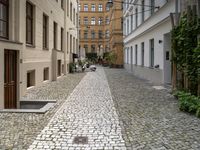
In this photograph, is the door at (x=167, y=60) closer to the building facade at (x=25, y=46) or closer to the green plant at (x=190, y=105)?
the building facade at (x=25, y=46)

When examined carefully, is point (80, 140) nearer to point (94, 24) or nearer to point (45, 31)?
point (45, 31)

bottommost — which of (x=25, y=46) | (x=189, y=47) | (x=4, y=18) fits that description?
(x=189, y=47)

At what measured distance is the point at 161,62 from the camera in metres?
16.9

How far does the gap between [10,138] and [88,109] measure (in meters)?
3.54

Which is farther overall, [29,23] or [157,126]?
[29,23]

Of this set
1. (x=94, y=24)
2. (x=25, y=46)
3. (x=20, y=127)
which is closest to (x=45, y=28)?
(x=25, y=46)

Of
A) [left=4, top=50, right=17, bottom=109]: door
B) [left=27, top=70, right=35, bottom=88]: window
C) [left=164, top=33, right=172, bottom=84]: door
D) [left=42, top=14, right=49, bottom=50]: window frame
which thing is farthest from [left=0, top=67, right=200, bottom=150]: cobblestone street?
[left=42, top=14, right=49, bottom=50]: window frame

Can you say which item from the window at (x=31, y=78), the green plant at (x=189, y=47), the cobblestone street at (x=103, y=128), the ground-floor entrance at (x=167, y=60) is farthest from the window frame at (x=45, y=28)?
the green plant at (x=189, y=47)

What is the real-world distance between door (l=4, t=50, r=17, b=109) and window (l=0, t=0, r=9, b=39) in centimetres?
133

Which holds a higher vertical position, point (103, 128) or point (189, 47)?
point (189, 47)

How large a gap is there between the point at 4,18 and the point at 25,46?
202 cm

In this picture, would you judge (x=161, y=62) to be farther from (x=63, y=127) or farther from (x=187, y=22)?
(x=63, y=127)

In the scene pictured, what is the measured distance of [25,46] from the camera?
13.2m

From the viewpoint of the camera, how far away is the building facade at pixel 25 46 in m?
9.95
